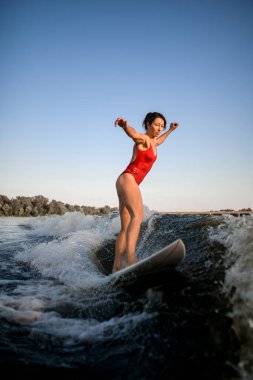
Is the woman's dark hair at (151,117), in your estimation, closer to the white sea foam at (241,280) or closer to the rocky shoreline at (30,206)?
the white sea foam at (241,280)

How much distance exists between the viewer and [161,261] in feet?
9.73

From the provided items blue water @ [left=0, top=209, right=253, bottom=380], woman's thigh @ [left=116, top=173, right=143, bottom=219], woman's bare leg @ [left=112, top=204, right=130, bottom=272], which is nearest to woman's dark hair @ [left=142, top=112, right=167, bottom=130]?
woman's thigh @ [left=116, top=173, right=143, bottom=219]

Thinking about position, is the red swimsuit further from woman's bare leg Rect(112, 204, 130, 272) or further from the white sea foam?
the white sea foam

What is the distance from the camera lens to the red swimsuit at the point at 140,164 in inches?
158

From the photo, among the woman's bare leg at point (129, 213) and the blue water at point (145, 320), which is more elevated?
the woman's bare leg at point (129, 213)

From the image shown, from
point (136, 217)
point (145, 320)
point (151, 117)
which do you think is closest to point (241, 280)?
point (145, 320)

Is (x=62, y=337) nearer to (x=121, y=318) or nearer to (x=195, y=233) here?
(x=121, y=318)

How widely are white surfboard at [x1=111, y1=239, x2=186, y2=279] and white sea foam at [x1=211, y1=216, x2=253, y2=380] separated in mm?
520

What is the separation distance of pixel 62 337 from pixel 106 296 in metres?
0.91

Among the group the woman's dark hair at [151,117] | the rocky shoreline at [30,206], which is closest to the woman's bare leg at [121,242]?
the woman's dark hair at [151,117]

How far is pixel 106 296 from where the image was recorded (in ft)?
10.2

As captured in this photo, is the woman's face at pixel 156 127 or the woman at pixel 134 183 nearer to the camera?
the woman at pixel 134 183

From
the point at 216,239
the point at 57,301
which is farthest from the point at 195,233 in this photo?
the point at 57,301

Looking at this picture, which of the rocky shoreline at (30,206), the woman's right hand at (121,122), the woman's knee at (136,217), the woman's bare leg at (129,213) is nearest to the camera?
the woman's right hand at (121,122)
